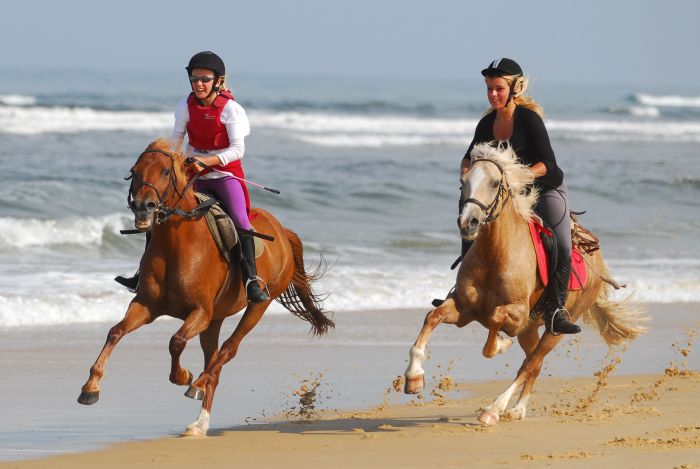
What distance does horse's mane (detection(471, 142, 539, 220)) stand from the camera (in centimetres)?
690

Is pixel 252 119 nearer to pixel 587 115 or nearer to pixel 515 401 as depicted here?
pixel 587 115

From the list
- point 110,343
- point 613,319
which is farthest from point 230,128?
point 613,319

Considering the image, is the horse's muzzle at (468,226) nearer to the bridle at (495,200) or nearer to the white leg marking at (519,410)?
the bridle at (495,200)

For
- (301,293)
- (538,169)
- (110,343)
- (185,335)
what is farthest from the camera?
(301,293)

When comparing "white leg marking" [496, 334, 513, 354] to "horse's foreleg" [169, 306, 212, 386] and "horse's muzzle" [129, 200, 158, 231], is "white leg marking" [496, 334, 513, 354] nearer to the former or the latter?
"horse's foreleg" [169, 306, 212, 386]

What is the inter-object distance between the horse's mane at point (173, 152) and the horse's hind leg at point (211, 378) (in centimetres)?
120

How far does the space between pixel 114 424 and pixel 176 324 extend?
13.2 feet

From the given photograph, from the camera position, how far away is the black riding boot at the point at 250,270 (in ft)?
24.9

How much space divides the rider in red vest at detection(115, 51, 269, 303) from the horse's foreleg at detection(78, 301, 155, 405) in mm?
620

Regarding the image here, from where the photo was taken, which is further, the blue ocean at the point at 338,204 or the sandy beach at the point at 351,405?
the blue ocean at the point at 338,204

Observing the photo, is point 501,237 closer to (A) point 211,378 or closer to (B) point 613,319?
(A) point 211,378

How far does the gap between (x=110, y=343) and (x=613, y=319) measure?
3835mm

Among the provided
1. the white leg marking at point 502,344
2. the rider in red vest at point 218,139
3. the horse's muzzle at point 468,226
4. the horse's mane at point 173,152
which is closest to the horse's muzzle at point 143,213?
the horse's mane at point 173,152

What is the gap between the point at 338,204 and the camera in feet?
69.6
